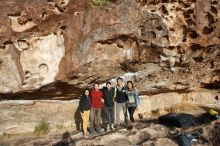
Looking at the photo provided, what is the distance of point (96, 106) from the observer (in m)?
11.3

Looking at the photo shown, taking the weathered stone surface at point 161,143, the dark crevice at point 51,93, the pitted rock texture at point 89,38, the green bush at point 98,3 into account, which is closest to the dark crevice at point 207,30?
the pitted rock texture at point 89,38

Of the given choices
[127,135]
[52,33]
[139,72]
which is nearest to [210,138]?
[127,135]

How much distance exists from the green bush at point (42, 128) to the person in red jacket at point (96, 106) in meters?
1.62

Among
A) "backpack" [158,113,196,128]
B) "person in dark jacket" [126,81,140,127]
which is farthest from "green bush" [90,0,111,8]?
"backpack" [158,113,196,128]

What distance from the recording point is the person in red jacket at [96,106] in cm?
1119

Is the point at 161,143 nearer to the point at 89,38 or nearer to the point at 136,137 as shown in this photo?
the point at 136,137

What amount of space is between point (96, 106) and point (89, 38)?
2.03 metres

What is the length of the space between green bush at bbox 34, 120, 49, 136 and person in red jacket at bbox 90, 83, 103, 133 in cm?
162

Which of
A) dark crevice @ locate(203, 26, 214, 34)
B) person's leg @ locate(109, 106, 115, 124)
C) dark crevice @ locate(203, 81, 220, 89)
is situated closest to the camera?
person's leg @ locate(109, 106, 115, 124)

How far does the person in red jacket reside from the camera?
11.2 meters

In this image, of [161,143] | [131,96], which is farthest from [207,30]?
[161,143]

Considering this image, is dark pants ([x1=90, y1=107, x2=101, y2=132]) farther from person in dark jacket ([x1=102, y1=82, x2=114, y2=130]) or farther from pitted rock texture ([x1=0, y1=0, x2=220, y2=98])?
pitted rock texture ([x1=0, y1=0, x2=220, y2=98])

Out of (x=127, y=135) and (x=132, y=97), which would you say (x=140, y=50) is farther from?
(x=127, y=135)

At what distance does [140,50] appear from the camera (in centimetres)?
1162
